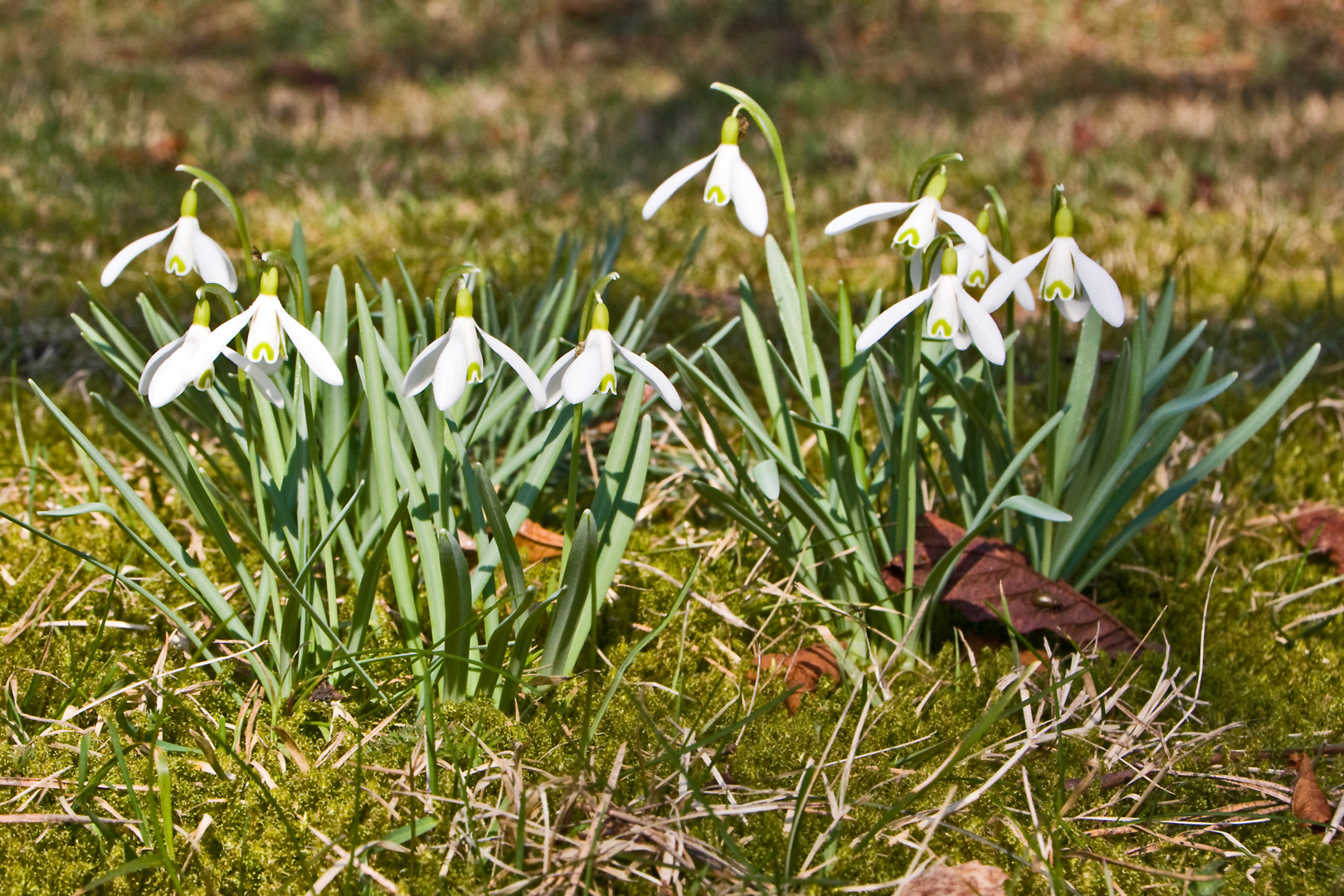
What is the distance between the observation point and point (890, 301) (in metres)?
3.18

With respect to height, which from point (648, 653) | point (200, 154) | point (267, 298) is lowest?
point (648, 653)

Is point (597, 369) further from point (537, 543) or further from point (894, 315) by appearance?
point (537, 543)

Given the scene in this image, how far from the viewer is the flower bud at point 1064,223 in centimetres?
142

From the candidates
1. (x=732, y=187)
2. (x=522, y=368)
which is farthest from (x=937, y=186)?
(x=522, y=368)

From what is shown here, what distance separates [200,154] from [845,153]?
2953 mm

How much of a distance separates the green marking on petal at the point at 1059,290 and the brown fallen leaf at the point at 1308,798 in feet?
2.44

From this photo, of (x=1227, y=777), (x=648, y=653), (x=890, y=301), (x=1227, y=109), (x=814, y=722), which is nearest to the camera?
(x=1227, y=777)

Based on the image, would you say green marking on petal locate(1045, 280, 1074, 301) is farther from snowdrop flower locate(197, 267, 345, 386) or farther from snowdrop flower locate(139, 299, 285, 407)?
snowdrop flower locate(139, 299, 285, 407)

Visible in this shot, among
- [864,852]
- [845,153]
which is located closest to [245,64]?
[845,153]

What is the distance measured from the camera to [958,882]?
134 cm

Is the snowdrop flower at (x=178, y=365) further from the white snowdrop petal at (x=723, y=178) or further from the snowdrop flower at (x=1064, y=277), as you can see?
the snowdrop flower at (x=1064, y=277)

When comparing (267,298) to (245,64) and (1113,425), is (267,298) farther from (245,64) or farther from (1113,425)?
(245,64)

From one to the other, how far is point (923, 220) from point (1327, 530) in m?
1.36

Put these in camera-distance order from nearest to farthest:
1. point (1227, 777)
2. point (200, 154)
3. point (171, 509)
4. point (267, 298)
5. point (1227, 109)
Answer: point (267, 298)
point (1227, 777)
point (171, 509)
point (200, 154)
point (1227, 109)
